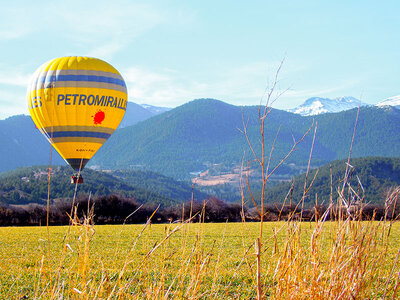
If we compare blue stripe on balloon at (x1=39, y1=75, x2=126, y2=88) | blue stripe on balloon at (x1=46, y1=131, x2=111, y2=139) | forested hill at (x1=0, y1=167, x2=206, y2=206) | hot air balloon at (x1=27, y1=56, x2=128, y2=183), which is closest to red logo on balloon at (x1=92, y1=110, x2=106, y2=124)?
hot air balloon at (x1=27, y1=56, x2=128, y2=183)

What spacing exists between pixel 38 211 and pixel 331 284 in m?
44.6

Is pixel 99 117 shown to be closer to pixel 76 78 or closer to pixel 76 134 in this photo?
pixel 76 134

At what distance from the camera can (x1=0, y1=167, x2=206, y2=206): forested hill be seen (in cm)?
8725

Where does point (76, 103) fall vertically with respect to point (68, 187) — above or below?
above

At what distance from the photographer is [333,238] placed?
360 cm

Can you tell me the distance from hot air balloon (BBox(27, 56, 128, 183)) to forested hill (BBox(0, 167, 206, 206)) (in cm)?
3254

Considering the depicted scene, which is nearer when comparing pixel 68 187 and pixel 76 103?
pixel 76 103

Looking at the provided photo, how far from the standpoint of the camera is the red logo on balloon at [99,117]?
83.7 feet

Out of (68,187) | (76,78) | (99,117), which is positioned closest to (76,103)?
(99,117)

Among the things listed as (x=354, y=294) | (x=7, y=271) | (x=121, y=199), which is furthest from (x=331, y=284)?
(x=121, y=199)

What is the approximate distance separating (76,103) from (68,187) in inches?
2910

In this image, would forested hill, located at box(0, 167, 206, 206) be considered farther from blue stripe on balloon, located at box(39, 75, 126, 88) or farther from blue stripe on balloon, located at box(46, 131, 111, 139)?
blue stripe on balloon, located at box(39, 75, 126, 88)

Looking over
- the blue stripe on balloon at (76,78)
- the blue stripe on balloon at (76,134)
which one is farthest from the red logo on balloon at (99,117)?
the blue stripe on balloon at (76,78)

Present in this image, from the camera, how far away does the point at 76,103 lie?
24938 millimetres
